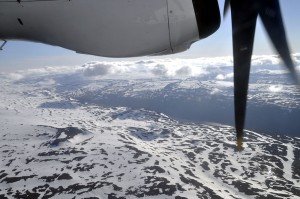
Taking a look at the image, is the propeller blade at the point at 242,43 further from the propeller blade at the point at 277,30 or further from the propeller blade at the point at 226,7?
the propeller blade at the point at 226,7

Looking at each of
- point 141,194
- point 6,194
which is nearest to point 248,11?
point 141,194

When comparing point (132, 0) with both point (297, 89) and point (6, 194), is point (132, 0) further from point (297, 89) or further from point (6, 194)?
point (6, 194)

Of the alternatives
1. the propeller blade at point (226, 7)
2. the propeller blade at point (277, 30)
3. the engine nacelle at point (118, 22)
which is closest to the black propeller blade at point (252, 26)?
the propeller blade at point (277, 30)

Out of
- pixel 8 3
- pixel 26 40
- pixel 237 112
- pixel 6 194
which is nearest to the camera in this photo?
pixel 8 3

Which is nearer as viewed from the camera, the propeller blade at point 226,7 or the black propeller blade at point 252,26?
the black propeller blade at point 252,26

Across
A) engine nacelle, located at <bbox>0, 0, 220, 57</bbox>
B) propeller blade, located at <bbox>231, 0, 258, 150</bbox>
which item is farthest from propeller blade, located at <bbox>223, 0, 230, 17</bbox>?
propeller blade, located at <bbox>231, 0, 258, 150</bbox>

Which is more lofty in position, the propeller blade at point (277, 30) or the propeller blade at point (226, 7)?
the propeller blade at point (226, 7)

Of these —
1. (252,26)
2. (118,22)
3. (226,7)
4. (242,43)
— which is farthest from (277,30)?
(118,22)

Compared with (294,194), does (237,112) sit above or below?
above
